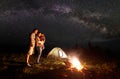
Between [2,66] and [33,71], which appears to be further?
[2,66]

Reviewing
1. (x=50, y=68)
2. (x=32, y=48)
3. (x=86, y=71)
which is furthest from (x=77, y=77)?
(x=32, y=48)

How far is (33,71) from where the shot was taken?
16172mm

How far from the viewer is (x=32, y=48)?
16875 millimetres

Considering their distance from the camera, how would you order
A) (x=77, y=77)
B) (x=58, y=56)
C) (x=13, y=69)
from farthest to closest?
(x=58, y=56), (x=13, y=69), (x=77, y=77)

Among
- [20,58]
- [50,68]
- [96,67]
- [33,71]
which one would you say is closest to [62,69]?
[50,68]

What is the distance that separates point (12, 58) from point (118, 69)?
909 cm

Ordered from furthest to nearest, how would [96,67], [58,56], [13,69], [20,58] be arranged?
[58,56] < [20,58] < [96,67] < [13,69]

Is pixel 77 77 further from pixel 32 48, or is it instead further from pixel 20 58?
pixel 20 58

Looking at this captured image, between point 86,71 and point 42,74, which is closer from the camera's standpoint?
point 42,74

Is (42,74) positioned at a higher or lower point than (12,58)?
lower

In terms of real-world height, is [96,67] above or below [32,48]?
below

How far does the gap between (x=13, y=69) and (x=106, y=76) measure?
6535mm

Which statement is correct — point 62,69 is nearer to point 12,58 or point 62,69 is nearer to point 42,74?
point 42,74

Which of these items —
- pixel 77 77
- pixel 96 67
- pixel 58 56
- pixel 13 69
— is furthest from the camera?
pixel 58 56
